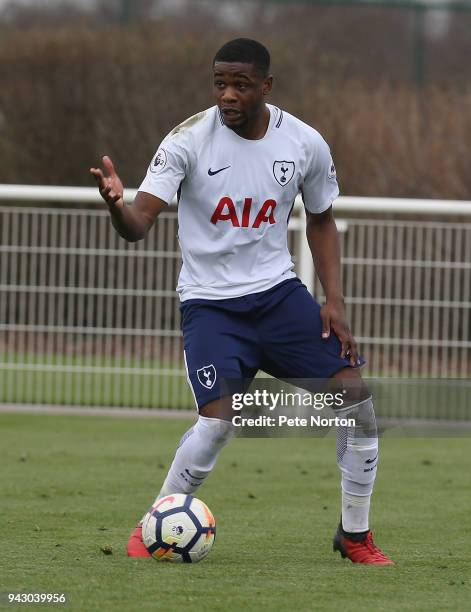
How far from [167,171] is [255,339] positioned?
2.55ft

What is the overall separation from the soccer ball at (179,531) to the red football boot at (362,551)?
0.58 m

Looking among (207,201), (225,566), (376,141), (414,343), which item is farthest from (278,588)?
(376,141)

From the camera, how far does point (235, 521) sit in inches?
306

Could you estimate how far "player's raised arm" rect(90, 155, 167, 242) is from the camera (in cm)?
589

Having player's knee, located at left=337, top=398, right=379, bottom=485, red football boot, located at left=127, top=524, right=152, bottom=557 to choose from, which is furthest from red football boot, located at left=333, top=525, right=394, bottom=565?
red football boot, located at left=127, top=524, right=152, bottom=557

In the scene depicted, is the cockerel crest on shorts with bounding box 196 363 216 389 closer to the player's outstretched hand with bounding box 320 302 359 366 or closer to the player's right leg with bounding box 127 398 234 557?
the player's right leg with bounding box 127 398 234 557

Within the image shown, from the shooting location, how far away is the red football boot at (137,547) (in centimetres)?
641

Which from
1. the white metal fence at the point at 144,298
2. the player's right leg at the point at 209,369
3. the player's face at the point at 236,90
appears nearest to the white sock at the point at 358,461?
the player's right leg at the point at 209,369

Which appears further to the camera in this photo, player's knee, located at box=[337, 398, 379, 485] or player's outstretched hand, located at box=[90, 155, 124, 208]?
player's knee, located at box=[337, 398, 379, 485]

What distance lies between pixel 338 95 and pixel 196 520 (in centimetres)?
1556

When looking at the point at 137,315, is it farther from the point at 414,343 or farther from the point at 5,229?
the point at 414,343

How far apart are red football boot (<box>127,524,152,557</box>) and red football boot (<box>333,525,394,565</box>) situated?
32.5 inches

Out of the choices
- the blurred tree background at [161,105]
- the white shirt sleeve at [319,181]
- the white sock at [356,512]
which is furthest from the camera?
the blurred tree background at [161,105]

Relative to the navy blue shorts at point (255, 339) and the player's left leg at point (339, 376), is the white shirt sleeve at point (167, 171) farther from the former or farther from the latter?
the player's left leg at point (339, 376)
